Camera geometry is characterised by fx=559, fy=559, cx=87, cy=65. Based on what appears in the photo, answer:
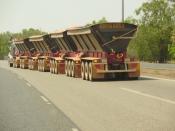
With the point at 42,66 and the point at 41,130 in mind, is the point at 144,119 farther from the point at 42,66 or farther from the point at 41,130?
the point at 42,66

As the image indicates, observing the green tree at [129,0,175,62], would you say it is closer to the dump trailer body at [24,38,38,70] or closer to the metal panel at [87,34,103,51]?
the dump trailer body at [24,38,38,70]

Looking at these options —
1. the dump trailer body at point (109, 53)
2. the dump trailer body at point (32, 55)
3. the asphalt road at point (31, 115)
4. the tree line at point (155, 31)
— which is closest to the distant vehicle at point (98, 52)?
the dump trailer body at point (109, 53)

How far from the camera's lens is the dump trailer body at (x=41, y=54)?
1699 inches

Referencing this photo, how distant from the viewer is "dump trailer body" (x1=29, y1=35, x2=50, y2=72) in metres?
43.2

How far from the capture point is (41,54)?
46469mm

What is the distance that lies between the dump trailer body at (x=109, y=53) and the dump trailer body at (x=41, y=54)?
1373 cm

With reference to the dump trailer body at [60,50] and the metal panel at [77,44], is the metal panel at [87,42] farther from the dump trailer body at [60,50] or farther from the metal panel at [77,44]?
the dump trailer body at [60,50]

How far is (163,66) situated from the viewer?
4194 cm

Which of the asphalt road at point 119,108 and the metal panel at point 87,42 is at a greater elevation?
the metal panel at point 87,42

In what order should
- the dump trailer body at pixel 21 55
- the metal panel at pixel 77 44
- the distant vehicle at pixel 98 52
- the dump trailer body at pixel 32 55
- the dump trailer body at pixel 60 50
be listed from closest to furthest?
the distant vehicle at pixel 98 52, the metal panel at pixel 77 44, the dump trailer body at pixel 60 50, the dump trailer body at pixel 32 55, the dump trailer body at pixel 21 55

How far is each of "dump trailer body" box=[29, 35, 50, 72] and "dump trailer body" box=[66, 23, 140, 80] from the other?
13728mm

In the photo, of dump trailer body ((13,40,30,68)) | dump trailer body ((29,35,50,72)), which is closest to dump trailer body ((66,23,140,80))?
dump trailer body ((29,35,50,72))

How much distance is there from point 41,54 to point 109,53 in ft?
61.0

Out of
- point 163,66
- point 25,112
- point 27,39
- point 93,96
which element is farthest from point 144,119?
point 27,39
